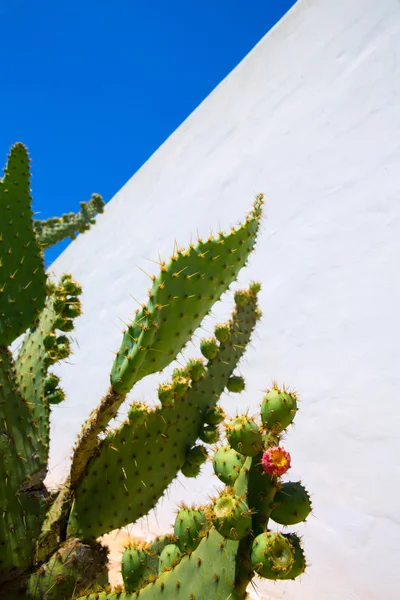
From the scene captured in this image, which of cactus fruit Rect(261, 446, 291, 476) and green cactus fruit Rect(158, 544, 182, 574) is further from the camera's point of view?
green cactus fruit Rect(158, 544, 182, 574)

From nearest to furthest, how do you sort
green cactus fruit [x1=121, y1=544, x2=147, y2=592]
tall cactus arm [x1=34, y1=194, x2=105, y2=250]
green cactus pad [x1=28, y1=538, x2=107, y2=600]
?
green cactus fruit [x1=121, y1=544, x2=147, y2=592]
green cactus pad [x1=28, y1=538, x2=107, y2=600]
tall cactus arm [x1=34, y1=194, x2=105, y2=250]

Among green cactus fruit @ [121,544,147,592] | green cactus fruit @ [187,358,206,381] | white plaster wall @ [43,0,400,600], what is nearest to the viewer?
green cactus fruit @ [121,544,147,592]

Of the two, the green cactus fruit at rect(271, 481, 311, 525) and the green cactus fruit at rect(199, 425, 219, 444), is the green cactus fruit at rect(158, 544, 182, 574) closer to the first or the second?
A: the green cactus fruit at rect(271, 481, 311, 525)

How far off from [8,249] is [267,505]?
0.89 metres

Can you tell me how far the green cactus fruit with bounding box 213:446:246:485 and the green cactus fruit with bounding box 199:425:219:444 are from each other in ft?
1.51

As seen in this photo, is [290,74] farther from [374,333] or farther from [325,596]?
[325,596]

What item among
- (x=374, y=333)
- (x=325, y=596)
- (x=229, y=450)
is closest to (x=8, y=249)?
(x=229, y=450)

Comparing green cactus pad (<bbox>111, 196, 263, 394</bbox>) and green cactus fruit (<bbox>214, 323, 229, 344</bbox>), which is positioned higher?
green cactus fruit (<bbox>214, 323, 229, 344</bbox>)

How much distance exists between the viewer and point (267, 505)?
2.13ft

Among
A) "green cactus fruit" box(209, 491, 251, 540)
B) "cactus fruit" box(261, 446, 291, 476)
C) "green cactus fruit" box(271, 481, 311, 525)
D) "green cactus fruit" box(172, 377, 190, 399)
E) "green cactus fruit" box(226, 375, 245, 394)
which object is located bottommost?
"green cactus fruit" box(209, 491, 251, 540)

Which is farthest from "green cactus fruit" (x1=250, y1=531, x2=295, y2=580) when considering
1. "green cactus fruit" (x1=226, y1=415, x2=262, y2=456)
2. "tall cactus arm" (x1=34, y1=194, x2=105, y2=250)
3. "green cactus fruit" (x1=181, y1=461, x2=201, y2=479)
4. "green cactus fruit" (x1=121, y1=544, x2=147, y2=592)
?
"tall cactus arm" (x1=34, y1=194, x2=105, y2=250)

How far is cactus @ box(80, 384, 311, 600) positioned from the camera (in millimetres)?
608

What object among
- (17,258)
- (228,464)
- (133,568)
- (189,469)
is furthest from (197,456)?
(17,258)

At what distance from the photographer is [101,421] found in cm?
97
